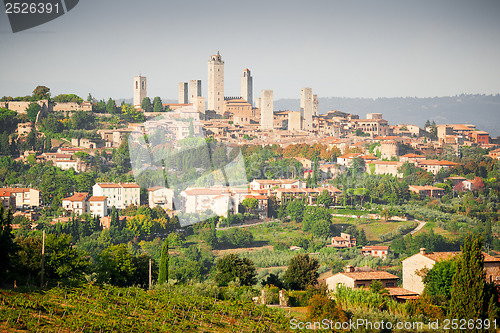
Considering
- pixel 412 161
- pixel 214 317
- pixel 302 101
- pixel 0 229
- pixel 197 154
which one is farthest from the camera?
pixel 302 101

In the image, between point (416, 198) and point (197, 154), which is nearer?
point (416, 198)

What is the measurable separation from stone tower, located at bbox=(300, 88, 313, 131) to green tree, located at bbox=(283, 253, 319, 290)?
34.2 meters

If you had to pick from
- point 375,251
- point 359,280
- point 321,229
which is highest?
point 359,280

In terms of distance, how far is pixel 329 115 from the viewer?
5347 cm

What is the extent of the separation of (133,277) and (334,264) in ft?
37.3

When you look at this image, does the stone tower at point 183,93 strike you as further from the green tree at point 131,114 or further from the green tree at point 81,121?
the green tree at point 81,121

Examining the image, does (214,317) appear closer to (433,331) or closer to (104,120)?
(433,331)

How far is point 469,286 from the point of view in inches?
348

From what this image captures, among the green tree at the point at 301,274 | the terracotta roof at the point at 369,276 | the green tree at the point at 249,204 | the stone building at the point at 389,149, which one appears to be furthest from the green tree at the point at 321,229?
the stone building at the point at 389,149

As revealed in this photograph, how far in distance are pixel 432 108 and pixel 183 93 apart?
60304 millimetres

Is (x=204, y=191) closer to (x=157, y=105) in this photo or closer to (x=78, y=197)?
(x=78, y=197)

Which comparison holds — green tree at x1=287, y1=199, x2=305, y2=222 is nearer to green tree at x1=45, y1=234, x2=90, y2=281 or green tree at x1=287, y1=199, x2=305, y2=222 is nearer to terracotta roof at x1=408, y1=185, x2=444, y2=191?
terracotta roof at x1=408, y1=185, x2=444, y2=191

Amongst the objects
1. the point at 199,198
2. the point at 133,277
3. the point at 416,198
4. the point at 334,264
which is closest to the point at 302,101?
the point at 416,198

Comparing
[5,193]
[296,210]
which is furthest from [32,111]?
[296,210]
